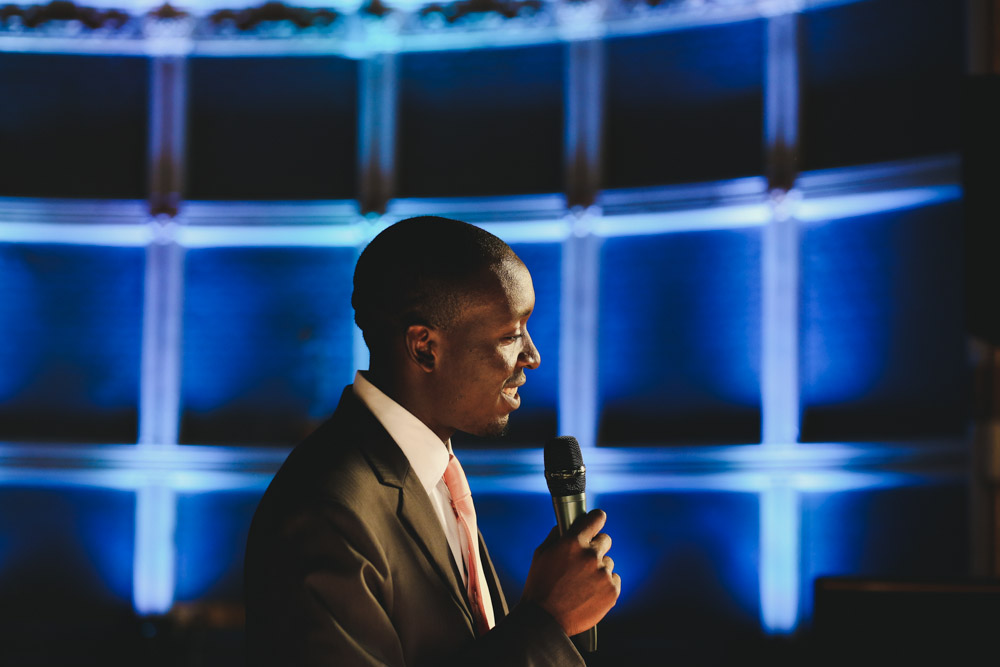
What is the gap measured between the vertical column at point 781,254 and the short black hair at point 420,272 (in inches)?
84.0

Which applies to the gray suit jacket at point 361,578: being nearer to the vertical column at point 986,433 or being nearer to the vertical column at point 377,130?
the vertical column at point 986,433

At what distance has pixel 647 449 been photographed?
3355mm

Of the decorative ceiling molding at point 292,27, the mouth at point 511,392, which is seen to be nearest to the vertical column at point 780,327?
the decorative ceiling molding at point 292,27

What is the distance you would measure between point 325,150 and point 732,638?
2356 mm

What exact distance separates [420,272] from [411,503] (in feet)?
→ 1.00

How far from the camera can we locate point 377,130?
3701 mm

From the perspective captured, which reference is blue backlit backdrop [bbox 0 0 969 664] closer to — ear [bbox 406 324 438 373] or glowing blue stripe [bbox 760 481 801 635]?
glowing blue stripe [bbox 760 481 801 635]

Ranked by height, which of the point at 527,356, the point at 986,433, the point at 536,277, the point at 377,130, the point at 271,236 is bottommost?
the point at 986,433

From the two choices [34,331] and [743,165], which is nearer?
[743,165]

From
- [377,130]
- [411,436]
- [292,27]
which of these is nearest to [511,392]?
[411,436]

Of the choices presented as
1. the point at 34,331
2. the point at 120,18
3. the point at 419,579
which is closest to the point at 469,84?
the point at 120,18

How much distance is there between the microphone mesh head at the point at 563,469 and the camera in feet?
4.42

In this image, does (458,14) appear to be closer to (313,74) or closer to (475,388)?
(313,74)

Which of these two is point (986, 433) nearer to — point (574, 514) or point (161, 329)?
point (574, 514)
